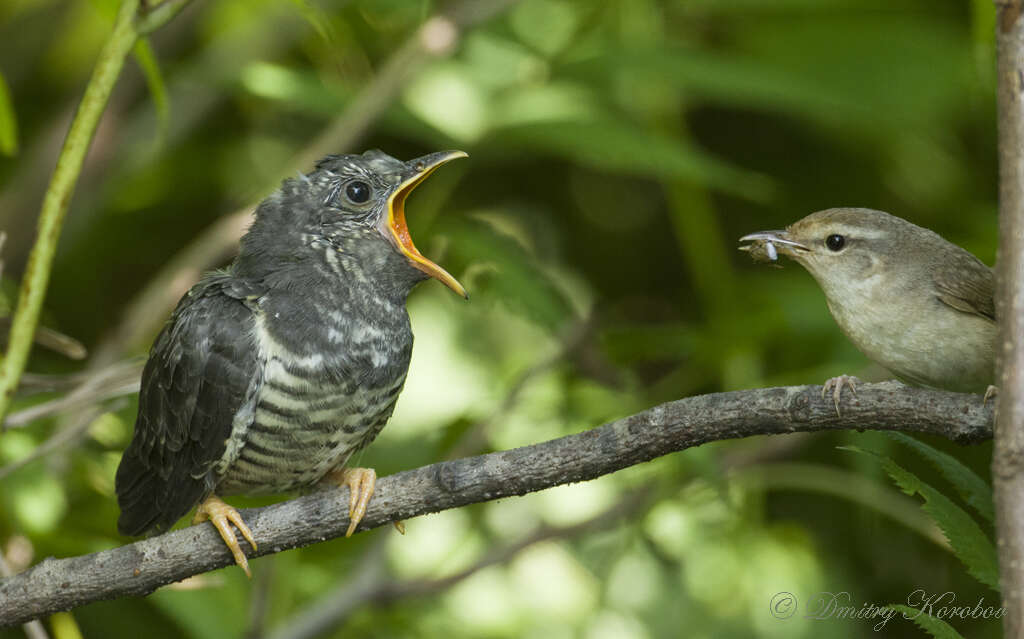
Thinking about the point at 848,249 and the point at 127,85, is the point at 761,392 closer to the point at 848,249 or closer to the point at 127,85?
the point at 848,249

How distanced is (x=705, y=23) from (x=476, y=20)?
5.27 ft

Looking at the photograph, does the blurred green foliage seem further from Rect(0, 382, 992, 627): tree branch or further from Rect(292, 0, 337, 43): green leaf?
Rect(292, 0, 337, 43): green leaf

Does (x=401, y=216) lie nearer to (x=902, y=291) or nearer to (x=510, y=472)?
(x=510, y=472)

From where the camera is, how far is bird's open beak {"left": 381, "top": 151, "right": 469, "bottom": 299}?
2330 mm

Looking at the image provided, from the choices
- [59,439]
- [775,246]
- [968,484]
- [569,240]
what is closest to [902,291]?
[775,246]

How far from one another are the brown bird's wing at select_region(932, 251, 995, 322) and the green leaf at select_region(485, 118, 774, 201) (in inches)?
43.2

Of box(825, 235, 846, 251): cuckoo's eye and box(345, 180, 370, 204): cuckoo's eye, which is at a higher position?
box(825, 235, 846, 251): cuckoo's eye

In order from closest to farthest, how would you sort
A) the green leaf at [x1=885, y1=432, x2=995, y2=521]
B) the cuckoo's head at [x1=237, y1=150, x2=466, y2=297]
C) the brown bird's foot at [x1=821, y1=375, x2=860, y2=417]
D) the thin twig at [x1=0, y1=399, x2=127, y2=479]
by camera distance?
the brown bird's foot at [x1=821, y1=375, x2=860, y2=417], the green leaf at [x1=885, y1=432, x2=995, y2=521], the thin twig at [x1=0, y1=399, x2=127, y2=479], the cuckoo's head at [x1=237, y1=150, x2=466, y2=297]

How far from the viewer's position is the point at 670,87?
13.3 ft

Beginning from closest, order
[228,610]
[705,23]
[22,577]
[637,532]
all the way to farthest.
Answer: [22,577], [228,610], [637,532], [705,23]

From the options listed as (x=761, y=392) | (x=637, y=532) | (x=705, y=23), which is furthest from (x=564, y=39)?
(x=761, y=392)

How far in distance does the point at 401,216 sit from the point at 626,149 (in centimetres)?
88

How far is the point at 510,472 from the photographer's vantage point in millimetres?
1687

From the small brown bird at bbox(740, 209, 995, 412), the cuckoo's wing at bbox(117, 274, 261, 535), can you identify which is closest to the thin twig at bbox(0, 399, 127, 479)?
the cuckoo's wing at bbox(117, 274, 261, 535)
